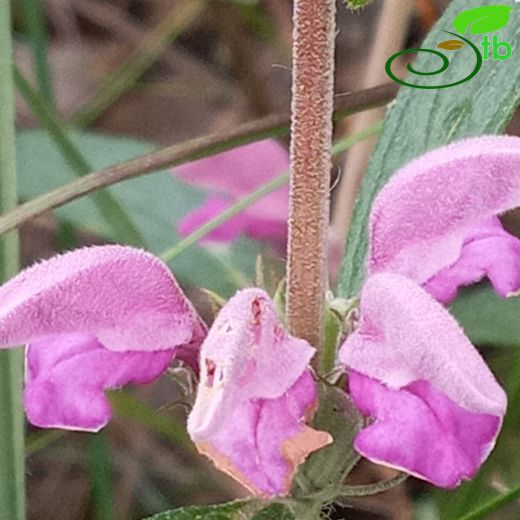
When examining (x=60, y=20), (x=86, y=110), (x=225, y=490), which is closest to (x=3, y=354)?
(x=225, y=490)

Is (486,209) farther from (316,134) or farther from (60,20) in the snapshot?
(60,20)

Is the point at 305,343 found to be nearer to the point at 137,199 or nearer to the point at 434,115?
the point at 434,115

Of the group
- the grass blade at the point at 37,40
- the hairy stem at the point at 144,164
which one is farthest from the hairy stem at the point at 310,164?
the grass blade at the point at 37,40

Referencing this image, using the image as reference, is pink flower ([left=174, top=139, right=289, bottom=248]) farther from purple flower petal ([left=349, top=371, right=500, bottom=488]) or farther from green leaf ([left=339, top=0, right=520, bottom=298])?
purple flower petal ([left=349, top=371, right=500, bottom=488])

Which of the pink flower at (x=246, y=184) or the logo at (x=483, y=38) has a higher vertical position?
the logo at (x=483, y=38)

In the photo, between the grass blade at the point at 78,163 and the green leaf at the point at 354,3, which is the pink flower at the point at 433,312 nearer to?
the green leaf at the point at 354,3

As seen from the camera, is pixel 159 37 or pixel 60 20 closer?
pixel 159 37

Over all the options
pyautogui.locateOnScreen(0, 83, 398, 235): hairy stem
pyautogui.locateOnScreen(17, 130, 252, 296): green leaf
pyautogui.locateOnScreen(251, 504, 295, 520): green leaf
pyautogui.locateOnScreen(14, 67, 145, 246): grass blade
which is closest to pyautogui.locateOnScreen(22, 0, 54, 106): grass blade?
pyautogui.locateOnScreen(17, 130, 252, 296): green leaf
